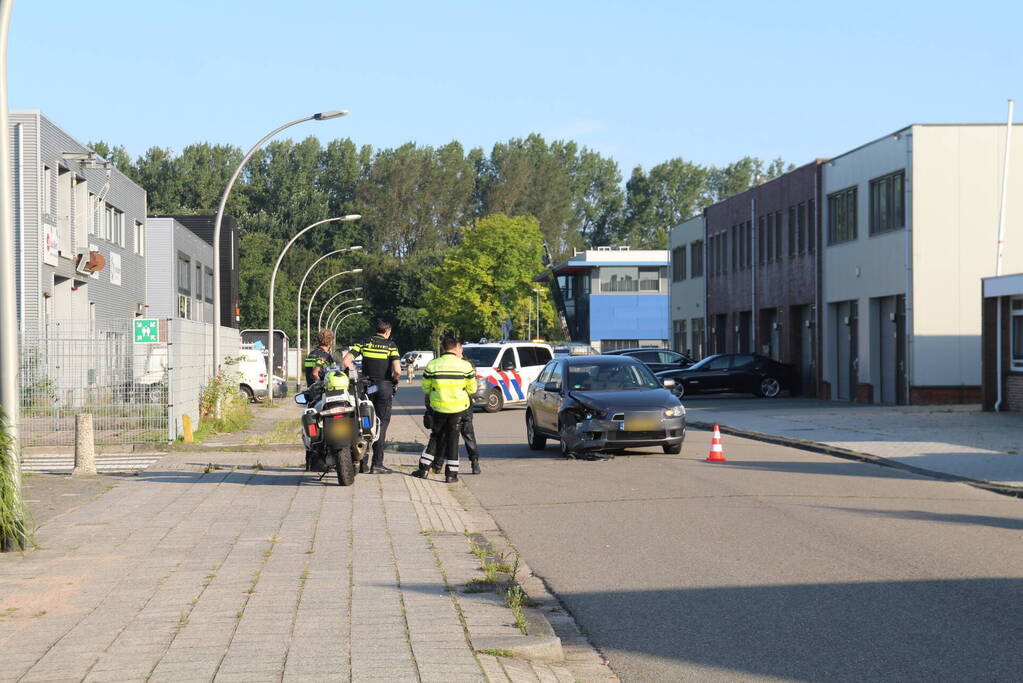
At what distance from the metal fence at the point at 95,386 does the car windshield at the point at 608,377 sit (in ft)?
21.2

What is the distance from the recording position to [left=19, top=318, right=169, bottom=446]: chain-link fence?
19984 mm

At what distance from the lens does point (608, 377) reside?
19078 millimetres

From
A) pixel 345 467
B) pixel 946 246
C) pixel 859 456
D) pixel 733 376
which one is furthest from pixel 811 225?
pixel 345 467

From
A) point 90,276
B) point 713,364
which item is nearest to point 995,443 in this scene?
point 713,364

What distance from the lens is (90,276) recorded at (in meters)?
38.9

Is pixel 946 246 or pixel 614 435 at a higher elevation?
pixel 946 246

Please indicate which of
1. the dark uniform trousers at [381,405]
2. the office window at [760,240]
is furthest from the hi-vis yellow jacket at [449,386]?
the office window at [760,240]

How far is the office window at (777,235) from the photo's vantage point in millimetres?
44312

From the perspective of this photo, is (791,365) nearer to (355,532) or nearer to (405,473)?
(405,473)

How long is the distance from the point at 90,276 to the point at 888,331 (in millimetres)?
23533

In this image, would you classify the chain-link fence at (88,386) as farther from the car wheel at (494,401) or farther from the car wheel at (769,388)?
the car wheel at (769,388)

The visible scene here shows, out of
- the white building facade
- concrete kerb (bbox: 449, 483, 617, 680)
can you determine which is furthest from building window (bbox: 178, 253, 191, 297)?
concrete kerb (bbox: 449, 483, 617, 680)

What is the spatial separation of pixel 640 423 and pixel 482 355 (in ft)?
52.8

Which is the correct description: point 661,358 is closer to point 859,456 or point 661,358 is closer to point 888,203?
point 888,203
